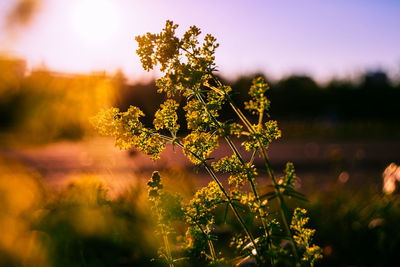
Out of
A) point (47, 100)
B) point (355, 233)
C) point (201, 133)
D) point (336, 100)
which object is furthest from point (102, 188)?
point (336, 100)

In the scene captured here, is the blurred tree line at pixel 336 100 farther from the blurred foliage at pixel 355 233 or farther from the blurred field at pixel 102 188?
the blurred foliage at pixel 355 233

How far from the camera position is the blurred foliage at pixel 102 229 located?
243cm

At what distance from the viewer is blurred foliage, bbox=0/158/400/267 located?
2432 millimetres

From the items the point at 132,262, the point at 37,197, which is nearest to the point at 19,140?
the point at 37,197

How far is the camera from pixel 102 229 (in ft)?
9.23

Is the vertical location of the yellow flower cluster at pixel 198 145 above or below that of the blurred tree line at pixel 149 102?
below

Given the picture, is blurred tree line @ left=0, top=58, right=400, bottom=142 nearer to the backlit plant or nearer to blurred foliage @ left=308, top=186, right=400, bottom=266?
blurred foliage @ left=308, top=186, right=400, bottom=266

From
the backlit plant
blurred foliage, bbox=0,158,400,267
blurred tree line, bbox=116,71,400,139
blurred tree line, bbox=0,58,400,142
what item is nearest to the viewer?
the backlit plant

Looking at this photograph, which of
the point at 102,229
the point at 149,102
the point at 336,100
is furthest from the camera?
the point at 336,100

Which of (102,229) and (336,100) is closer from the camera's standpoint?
(102,229)

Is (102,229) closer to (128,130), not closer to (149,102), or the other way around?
(128,130)

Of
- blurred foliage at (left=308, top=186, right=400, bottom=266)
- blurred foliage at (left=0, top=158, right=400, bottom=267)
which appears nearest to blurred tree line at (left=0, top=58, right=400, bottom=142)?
blurred foliage at (left=0, top=158, right=400, bottom=267)

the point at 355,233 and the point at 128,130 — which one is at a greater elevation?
the point at 128,130

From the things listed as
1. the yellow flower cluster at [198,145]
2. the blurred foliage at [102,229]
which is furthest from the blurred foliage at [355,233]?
the yellow flower cluster at [198,145]
